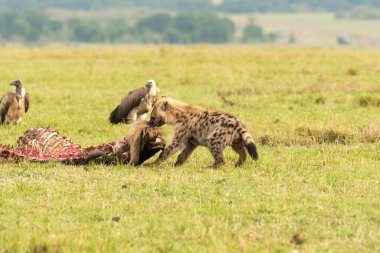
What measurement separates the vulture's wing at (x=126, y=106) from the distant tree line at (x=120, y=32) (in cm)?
12061

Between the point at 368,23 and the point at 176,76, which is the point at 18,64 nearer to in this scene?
the point at 176,76

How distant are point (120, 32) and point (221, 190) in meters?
131

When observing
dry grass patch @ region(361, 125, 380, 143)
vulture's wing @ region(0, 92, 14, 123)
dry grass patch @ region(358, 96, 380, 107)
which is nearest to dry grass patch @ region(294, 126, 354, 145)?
dry grass patch @ region(361, 125, 380, 143)

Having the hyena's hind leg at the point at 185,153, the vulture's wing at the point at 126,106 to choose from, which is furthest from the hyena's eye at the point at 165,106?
the vulture's wing at the point at 126,106

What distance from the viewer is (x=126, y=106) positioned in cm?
1405

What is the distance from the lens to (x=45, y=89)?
19.6 meters

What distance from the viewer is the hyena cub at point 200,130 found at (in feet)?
31.4

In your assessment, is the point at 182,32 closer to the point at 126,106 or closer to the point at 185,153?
the point at 126,106

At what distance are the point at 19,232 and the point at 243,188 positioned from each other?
2.57m

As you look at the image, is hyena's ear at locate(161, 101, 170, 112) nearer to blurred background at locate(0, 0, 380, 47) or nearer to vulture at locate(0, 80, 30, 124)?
vulture at locate(0, 80, 30, 124)

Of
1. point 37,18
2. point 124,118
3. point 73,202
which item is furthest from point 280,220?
point 37,18

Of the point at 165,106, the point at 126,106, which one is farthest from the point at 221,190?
the point at 126,106

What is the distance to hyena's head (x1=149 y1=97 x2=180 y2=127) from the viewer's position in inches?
390

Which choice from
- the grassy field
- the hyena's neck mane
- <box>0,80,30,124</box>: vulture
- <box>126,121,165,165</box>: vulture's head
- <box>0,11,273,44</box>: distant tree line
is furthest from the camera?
<box>0,11,273,44</box>: distant tree line
